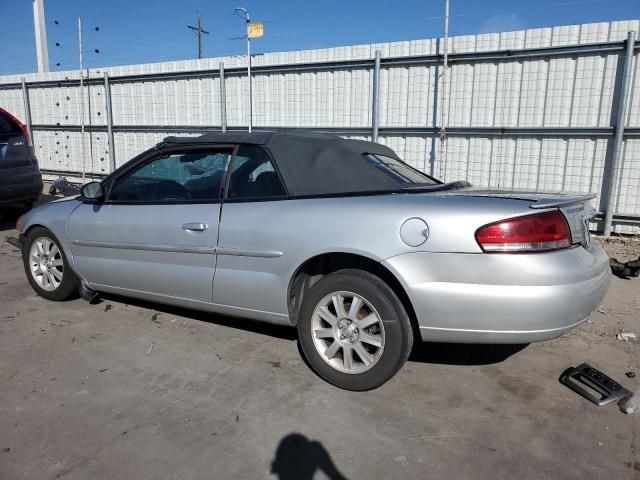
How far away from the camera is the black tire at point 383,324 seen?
2943 millimetres

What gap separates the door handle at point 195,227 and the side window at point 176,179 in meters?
0.21

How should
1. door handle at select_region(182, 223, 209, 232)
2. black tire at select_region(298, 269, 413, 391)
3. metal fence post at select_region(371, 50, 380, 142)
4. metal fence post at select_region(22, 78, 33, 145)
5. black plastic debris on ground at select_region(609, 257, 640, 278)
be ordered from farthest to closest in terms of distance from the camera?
metal fence post at select_region(22, 78, 33, 145) < metal fence post at select_region(371, 50, 380, 142) < black plastic debris on ground at select_region(609, 257, 640, 278) < door handle at select_region(182, 223, 209, 232) < black tire at select_region(298, 269, 413, 391)

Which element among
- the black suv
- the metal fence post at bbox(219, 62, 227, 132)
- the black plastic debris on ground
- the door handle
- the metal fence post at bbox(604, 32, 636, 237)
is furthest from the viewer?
the metal fence post at bbox(219, 62, 227, 132)

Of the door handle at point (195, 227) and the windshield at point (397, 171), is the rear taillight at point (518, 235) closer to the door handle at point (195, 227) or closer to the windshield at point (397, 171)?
the windshield at point (397, 171)

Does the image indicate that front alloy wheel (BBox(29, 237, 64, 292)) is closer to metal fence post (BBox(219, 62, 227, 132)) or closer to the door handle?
the door handle

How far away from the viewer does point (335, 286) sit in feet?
10.2


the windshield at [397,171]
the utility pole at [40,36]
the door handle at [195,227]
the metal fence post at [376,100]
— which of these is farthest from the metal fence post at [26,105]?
the windshield at [397,171]

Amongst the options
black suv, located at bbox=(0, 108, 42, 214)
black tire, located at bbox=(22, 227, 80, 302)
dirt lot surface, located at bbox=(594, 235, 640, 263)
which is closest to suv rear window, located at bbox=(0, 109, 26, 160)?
black suv, located at bbox=(0, 108, 42, 214)

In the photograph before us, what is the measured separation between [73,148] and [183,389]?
11.7m

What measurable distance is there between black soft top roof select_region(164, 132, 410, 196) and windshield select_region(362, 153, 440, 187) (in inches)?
2.0

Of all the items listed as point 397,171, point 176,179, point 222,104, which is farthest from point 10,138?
point 397,171

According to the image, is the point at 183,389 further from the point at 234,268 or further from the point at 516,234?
the point at 516,234

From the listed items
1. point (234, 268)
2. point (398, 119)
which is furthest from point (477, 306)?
point (398, 119)

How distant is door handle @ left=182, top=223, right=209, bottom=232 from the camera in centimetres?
358
